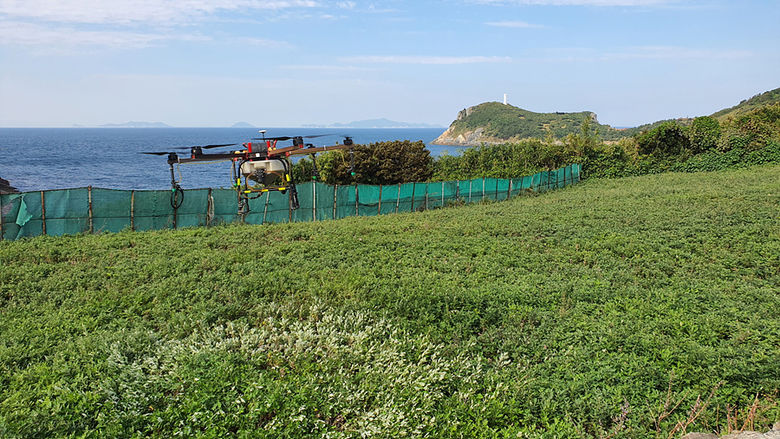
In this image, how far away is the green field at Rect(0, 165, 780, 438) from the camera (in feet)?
18.2

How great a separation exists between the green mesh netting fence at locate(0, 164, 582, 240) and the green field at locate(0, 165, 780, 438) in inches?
102

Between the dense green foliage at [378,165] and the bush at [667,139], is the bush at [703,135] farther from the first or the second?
the dense green foliage at [378,165]

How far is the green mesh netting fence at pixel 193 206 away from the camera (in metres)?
16.5

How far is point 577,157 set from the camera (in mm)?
41688

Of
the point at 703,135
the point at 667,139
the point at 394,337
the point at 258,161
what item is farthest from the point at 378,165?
the point at 394,337

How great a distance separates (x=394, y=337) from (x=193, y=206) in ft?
46.5

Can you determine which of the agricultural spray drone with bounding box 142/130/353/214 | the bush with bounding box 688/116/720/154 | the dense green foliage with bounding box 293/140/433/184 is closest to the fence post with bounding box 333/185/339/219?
the agricultural spray drone with bounding box 142/130/353/214

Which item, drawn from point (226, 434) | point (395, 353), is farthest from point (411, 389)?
point (226, 434)

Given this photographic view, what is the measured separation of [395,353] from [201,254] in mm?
7766

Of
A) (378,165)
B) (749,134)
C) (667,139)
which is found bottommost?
(378,165)

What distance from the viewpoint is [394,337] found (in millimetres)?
7684

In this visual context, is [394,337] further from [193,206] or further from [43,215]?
[43,215]

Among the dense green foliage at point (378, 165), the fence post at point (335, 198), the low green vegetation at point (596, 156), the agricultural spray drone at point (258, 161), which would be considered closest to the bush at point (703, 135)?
the low green vegetation at point (596, 156)

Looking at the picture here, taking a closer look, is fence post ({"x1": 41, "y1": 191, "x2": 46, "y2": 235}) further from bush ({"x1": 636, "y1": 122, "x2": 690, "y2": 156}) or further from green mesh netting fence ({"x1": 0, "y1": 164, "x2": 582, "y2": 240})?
bush ({"x1": 636, "y1": 122, "x2": 690, "y2": 156})
